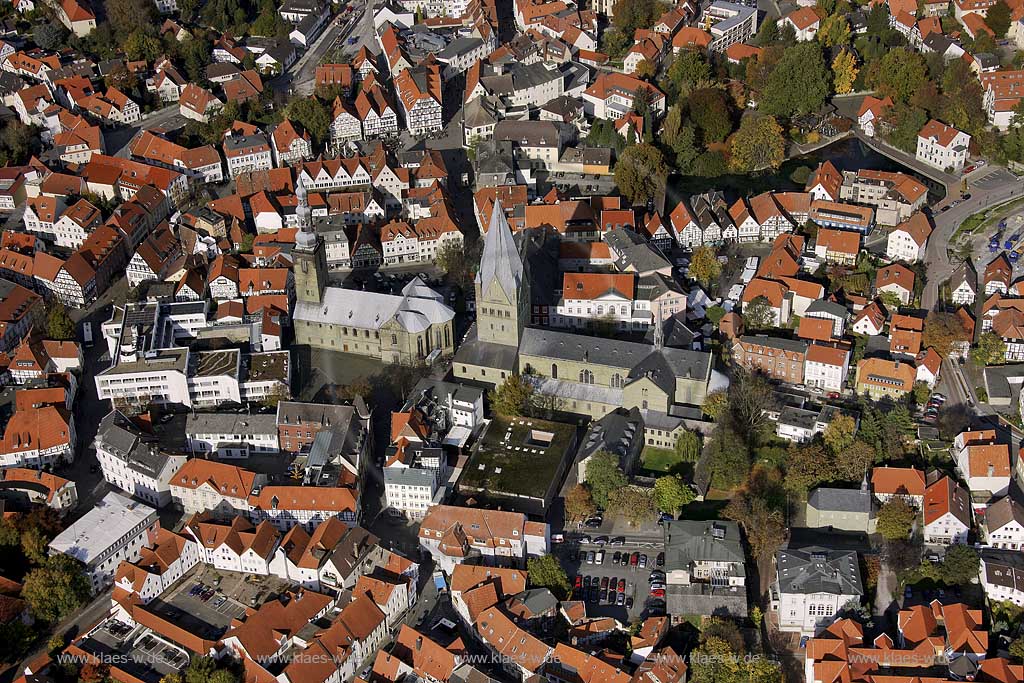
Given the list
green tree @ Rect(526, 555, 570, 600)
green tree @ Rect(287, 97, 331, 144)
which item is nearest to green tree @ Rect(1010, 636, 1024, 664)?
green tree @ Rect(526, 555, 570, 600)

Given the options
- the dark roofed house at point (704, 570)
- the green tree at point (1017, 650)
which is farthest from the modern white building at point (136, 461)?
the green tree at point (1017, 650)

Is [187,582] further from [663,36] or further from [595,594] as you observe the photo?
[663,36]

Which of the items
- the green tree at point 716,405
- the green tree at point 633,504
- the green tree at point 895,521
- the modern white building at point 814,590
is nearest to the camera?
→ the modern white building at point 814,590

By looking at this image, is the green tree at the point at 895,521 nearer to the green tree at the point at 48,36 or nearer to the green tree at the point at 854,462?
the green tree at the point at 854,462

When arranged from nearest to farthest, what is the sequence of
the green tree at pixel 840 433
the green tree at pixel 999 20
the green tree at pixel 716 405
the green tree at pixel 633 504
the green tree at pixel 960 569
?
the green tree at pixel 960 569 < the green tree at pixel 633 504 < the green tree at pixel 840 433 < the green tree at pixel 716 405 < the green tree at pixel 999 20

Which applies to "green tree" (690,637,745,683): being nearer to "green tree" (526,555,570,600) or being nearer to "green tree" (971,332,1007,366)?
"green tree" (526,555,570,600)
